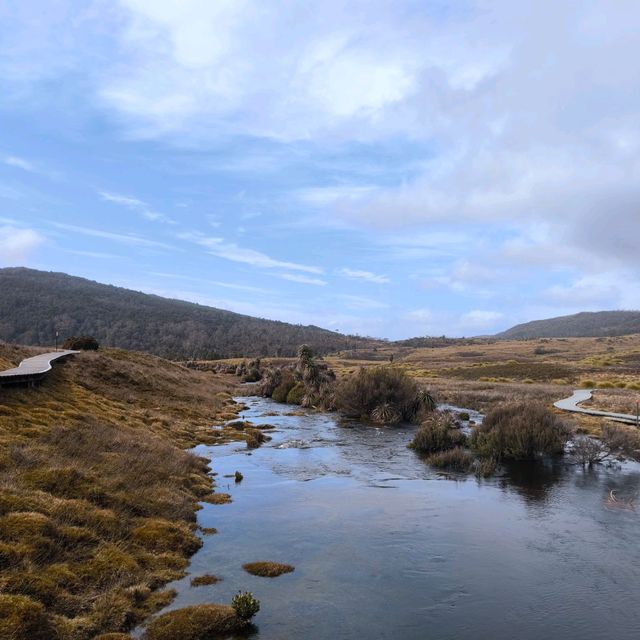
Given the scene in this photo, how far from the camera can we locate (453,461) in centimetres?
2944

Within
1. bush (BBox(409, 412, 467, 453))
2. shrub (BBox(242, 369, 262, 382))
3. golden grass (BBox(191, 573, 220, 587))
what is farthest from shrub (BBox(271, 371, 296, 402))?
golden grass (BBox(191, 573, 220, 587))

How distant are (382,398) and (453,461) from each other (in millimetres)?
19847

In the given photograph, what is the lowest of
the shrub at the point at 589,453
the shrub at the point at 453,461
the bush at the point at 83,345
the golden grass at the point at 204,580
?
the golden grass at the point at 204,580

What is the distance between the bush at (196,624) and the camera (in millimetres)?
11805

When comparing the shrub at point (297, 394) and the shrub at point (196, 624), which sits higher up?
the shrub at point (297, 394)

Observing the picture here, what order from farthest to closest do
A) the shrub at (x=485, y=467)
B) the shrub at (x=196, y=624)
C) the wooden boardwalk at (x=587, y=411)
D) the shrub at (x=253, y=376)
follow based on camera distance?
the shrub at (x=253, y=376) → the wooden boardwalk at (x=587, y=411) → the shrub at (x=485, y=467) → the shrub at (x=196, y=624)

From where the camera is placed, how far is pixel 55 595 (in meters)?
12.3

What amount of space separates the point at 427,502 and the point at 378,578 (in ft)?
25.4

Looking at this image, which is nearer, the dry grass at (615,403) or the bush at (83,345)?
the dry grass at (615,403)

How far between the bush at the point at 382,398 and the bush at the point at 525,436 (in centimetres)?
1474

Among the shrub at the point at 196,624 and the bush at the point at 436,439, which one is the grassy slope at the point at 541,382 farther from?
the shrub at the point at 196,624

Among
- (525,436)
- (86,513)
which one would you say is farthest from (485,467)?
(86,513)

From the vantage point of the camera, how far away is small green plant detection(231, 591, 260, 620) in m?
12.4

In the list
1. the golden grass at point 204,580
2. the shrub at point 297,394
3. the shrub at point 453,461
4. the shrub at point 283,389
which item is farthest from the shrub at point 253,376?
the golden grass at point 204,580
